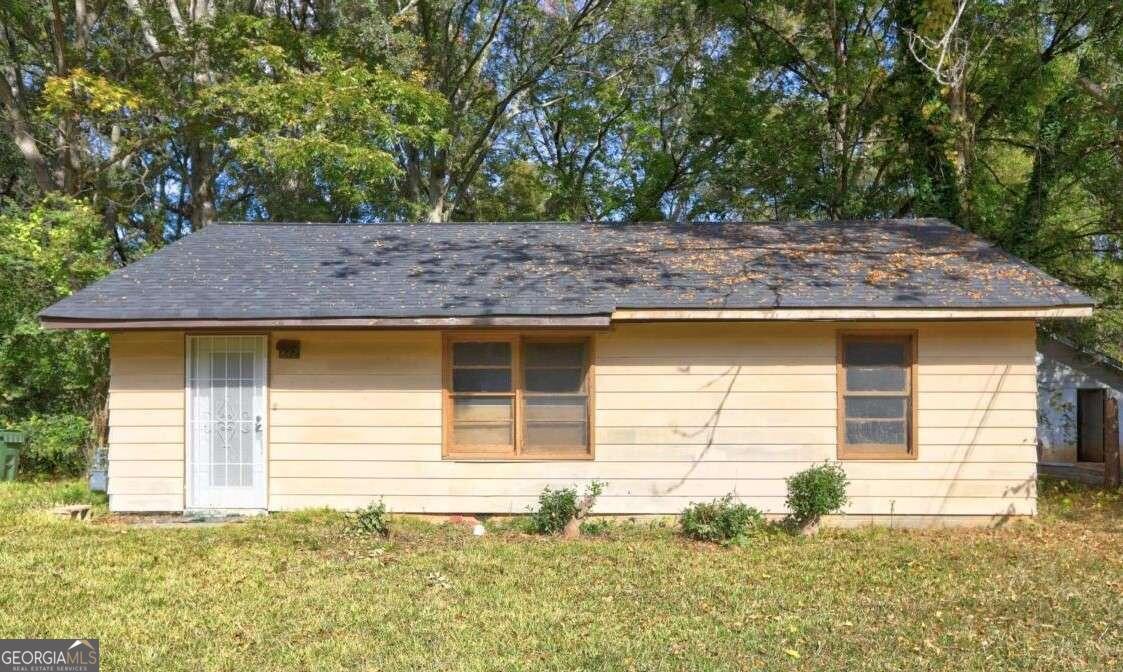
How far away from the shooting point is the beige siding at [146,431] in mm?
8734

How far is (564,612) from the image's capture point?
18.2 ft

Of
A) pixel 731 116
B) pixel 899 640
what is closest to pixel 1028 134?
pixel 731 116

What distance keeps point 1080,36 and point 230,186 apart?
68.8 ft

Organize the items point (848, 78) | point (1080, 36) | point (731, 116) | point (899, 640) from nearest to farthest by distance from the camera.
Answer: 1. point (899, 640)
2. point (1080, 36)
3. point (848, 78)
4. point (731, 116)

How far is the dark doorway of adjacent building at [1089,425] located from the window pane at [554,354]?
10.7 metres

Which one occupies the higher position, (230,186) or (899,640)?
(230,186)

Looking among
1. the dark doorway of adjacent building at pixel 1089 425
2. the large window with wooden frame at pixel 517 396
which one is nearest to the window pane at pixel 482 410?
the large window with wooden frame at pixel 517 396

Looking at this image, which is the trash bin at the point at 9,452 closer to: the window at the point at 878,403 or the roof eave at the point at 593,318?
the roof eave at the point at 593,318

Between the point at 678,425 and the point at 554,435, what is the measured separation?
136 centimetres

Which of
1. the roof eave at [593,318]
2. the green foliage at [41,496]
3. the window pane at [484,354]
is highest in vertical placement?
the roof eave at [593,318]

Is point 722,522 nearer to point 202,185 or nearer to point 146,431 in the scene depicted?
point 146,431

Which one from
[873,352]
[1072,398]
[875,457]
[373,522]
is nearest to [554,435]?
[373,522]

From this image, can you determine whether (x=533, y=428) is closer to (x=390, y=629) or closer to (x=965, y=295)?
(x=390, y=629)

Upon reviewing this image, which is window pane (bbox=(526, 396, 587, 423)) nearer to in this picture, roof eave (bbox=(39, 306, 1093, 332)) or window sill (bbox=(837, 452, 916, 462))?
roof eave (bbox=(39, 306, 1093, 332))
